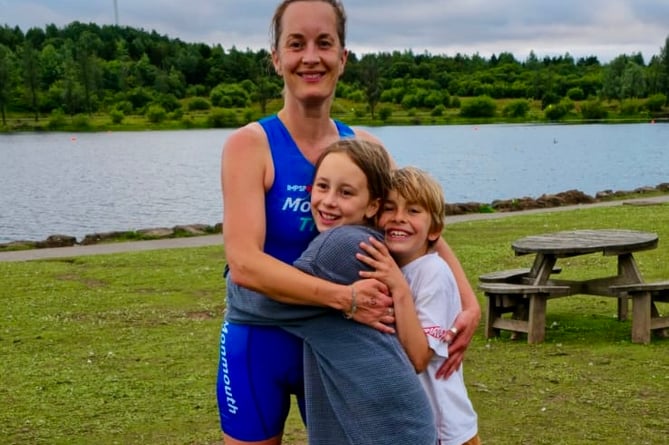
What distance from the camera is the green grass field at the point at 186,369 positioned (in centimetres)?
641

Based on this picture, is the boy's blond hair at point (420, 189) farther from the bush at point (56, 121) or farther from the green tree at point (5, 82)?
the green tree at point (5, 82)

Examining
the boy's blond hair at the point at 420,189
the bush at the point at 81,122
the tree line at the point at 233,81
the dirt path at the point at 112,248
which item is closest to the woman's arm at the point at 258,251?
the boy's blond hair at the point at 420,189

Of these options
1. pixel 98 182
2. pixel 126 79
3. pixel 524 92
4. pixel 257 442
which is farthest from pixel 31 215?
pixel 524 92

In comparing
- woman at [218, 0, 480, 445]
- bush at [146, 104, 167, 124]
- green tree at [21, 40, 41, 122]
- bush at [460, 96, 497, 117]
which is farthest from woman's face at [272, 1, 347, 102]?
green tree at [21, 40, 41, 122]

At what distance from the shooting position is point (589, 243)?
28.4ft

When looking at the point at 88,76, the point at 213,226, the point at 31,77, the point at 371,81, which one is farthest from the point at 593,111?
the point at 213,226

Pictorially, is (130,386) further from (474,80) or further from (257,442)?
(474,80)

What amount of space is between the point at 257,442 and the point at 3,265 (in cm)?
1337

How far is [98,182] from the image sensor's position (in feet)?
158

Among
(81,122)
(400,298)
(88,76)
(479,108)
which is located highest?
(88,76)

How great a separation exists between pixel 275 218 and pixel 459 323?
747 mm

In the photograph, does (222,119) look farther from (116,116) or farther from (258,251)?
(258,251)

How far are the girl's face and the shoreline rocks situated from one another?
17.2 m

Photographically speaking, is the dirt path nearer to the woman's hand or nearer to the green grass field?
the green grass field
